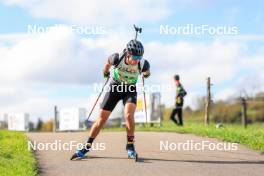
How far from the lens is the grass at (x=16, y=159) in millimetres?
10859

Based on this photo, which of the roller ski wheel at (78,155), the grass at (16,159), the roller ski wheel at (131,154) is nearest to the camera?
the grass at (16,159)

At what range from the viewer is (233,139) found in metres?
16.1

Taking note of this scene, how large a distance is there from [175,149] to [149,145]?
2.98 feet

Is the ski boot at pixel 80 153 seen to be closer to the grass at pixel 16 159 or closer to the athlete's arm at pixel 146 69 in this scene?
the grass at pixel 16 159

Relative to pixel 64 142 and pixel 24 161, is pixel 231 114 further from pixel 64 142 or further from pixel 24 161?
pixel 24 161

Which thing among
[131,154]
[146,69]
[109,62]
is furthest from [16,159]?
[146,69]

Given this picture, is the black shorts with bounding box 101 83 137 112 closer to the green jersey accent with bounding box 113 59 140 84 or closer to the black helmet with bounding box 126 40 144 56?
the green jersey accent with bounding box 113 59 140 84

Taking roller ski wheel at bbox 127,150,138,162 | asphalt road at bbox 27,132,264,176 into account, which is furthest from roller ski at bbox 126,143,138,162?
asphalt road at bbox 27,132,264,176

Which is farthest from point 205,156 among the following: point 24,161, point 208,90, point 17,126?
point 17,126

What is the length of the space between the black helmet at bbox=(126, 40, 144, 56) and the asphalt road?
6.80 ft

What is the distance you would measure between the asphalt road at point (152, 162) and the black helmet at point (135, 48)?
207 centimetres

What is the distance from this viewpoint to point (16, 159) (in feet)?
41.0

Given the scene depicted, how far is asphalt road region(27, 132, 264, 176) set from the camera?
36.2 ft

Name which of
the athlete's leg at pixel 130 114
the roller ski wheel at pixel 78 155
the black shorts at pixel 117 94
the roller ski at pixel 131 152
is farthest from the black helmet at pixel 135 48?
the roller ski wheel at pixel 78 155
